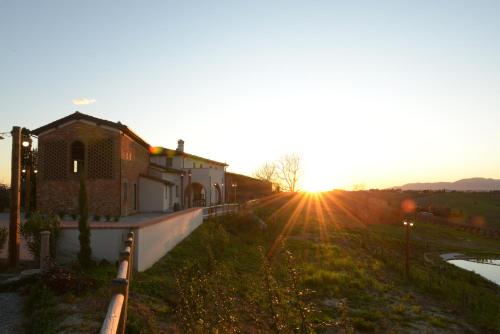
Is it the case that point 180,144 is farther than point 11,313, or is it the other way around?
point 180,144

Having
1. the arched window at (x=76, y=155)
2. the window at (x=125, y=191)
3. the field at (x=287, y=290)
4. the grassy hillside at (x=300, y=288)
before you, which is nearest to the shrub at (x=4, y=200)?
the arched window at (x=76, y=155)

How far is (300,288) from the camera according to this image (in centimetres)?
1546

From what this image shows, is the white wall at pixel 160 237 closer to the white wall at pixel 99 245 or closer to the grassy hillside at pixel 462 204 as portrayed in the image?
the white wall at pixel 99 245

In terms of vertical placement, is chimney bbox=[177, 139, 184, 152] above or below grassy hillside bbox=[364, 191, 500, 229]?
above

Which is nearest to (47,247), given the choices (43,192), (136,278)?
(136,278)

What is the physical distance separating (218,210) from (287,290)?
2568 cm

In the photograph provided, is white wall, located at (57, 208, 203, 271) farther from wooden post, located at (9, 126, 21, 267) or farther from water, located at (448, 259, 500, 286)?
water, located at (448, 259, 500, 286)

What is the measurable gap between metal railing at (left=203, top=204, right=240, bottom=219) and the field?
1.16 metres

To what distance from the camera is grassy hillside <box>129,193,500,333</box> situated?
6.73 metres

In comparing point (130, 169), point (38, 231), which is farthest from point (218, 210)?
point (38, 231)

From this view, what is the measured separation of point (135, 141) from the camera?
30859 millimetres

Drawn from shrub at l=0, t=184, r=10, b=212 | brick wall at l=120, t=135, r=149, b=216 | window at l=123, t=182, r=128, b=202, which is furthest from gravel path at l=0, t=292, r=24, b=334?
shrub at l=0, t=184, r=10, b=212

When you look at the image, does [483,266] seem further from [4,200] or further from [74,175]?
[4,200]

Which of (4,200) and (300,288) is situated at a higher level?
(4,200)
